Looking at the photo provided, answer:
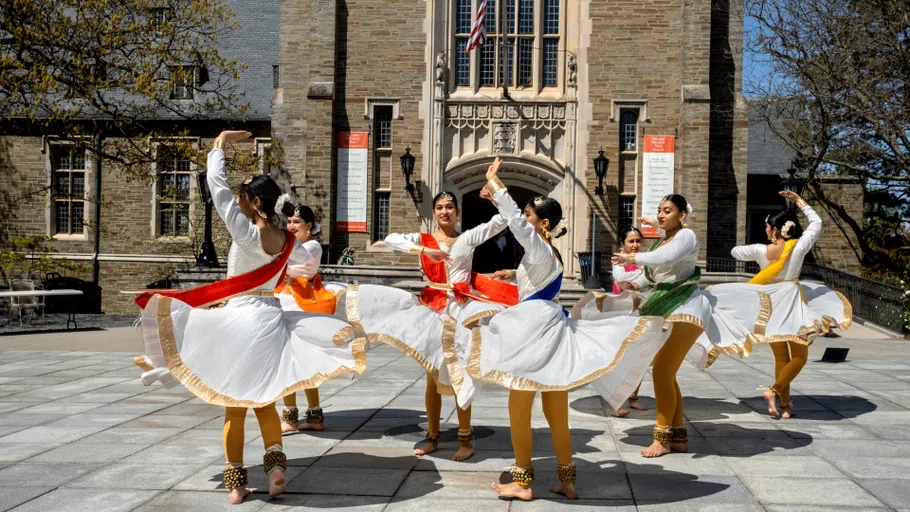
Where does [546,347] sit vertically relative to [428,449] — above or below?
above

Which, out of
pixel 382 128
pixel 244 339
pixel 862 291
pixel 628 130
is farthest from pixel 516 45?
pixel 244 339

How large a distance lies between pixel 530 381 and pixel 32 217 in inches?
1130

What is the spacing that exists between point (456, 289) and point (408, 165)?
16781 mm

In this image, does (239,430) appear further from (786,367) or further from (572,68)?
(572,68)

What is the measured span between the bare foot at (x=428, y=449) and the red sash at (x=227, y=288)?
1942mm

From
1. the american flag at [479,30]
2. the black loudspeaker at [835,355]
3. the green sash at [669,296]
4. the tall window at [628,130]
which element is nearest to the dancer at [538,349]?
the green sash at [669,296]

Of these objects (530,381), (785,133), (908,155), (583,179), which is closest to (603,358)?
(530,381)

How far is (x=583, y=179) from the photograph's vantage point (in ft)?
77.3

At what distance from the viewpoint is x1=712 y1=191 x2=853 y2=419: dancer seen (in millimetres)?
8398

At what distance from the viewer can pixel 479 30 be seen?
22.0m

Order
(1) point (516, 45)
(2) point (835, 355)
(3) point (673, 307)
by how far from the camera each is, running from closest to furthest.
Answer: (3) point (673, 307), (2) point (835, 355), (1) point (516, 45)

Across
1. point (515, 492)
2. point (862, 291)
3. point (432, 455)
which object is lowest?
point (432, 455)

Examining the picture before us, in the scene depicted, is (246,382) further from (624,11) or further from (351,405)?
(624,11)

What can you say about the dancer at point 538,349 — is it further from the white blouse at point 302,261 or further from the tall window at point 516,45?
the tall window at point 516,45
